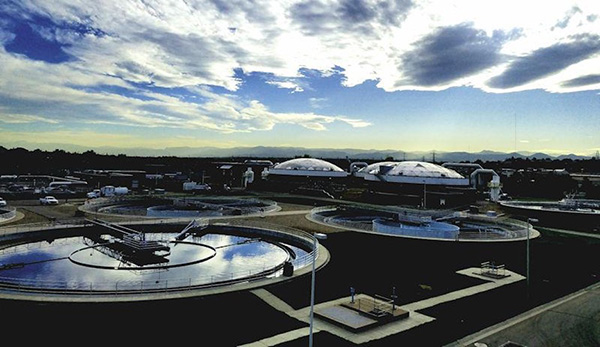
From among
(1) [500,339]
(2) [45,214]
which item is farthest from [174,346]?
(2) [45,214]

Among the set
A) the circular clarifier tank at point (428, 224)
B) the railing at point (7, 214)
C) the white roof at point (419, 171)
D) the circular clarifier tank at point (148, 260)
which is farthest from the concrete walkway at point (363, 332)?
the white roof at point (419, 171)

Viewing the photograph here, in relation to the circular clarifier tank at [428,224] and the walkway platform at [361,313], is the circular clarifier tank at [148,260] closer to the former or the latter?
the walkway platform at [361,313]

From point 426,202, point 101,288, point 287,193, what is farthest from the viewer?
point 287,193

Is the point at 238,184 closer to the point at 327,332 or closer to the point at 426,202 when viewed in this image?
the point at 426,202

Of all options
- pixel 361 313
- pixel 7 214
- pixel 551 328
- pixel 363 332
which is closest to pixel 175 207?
pixel 7 214

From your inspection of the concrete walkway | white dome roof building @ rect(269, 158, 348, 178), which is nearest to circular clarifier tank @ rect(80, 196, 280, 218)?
white dome roof building @ rect(269, 158, 348, 178)

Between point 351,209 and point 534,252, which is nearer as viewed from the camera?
point 534,252
